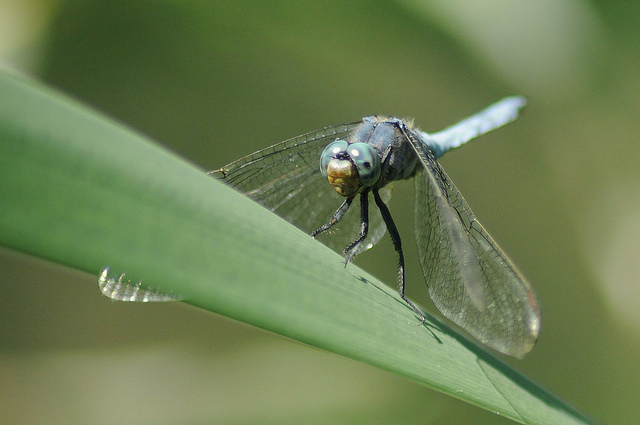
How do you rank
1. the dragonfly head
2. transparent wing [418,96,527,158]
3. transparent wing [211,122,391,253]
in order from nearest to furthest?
the dragonfly head, transparent wing [211,122,391,253], transparent wing [418,96,527,158]

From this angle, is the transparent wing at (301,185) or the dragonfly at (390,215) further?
the transparent wing at (301,185)

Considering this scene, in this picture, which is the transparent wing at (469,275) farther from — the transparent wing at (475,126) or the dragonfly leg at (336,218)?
the transparent wing at (475,126)

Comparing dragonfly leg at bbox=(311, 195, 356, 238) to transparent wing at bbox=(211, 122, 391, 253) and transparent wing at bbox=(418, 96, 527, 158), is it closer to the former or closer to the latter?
transparent wing at bbox=(211, 122, 391, 253)

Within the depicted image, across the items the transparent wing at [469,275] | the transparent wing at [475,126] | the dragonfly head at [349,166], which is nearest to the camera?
the transparent wing at [469,275]


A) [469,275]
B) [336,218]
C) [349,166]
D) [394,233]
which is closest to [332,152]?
[349,166]

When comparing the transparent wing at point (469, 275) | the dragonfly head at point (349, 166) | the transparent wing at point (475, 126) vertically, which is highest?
the transparent wing at point (475, 126)

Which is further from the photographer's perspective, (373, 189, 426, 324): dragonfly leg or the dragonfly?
(373, 189, 426, 324): dragonfly leg

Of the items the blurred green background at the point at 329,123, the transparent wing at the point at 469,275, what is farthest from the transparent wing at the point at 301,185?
the blurred green background at the point at 329,123

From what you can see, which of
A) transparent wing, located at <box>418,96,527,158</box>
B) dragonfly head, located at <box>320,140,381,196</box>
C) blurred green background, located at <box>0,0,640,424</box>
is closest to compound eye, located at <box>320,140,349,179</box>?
dragonfly head, located at <box>320,140,381,196</box>
